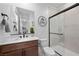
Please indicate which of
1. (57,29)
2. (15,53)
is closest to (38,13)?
(57,29)

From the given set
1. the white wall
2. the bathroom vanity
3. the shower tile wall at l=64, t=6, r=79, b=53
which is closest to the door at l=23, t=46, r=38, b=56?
the bathroom vanity

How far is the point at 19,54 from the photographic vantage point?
1.51 metres

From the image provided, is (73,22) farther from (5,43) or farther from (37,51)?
(5,43)

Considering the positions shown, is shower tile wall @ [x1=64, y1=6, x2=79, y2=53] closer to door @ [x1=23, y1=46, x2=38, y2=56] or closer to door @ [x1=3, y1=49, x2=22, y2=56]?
door @ [x1=23, y1=46, x2=38, y2=56]

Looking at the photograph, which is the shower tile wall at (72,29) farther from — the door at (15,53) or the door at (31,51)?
the door at (15,53)

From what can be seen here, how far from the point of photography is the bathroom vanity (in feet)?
4.69

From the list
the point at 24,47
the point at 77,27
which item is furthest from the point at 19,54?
the point at 77,27

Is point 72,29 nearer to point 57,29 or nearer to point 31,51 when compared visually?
point 57,29

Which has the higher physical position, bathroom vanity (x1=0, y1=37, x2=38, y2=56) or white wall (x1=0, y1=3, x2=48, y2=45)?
white wall (x1=0, y1=3, x2=48, y2=45)

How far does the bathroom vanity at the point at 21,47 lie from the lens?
1.43 meters

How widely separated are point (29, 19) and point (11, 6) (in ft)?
1.07

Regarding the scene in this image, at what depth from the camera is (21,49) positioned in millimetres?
1541

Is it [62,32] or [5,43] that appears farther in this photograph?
[62,32]

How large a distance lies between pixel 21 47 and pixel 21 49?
32 mm
